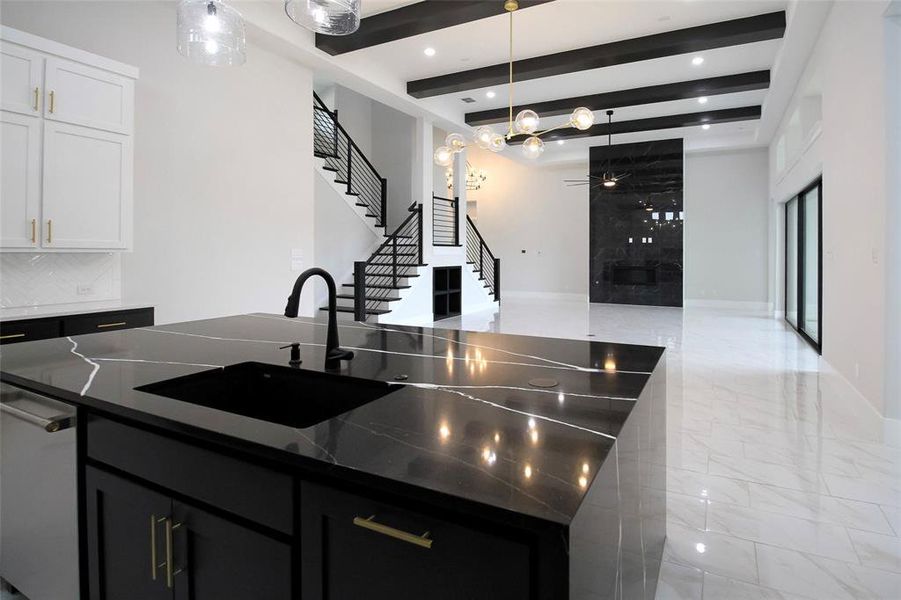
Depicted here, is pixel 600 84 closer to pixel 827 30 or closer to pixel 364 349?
pixel 827 30

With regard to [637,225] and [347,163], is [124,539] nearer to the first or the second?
[347,163]

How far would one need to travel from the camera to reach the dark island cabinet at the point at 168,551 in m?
1.11

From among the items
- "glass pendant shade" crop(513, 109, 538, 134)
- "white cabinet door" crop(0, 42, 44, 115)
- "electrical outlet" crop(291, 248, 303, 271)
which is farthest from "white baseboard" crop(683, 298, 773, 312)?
"white cabinet door" crop(0, 42, 44, 115)

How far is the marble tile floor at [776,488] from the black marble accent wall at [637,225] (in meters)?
7.14

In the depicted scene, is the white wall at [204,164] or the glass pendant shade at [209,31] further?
the white wall at [204,164]

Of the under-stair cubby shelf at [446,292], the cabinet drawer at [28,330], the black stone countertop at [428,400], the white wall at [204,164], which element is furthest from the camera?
the under-stair cubby shelf at [446,292]

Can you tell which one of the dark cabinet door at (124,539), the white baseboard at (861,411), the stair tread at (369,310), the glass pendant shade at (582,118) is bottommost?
the white baseboard at (861,411)

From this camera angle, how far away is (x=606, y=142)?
12.8 m

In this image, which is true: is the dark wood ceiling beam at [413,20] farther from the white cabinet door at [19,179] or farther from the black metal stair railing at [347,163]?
the white cabinet door at [19,179]

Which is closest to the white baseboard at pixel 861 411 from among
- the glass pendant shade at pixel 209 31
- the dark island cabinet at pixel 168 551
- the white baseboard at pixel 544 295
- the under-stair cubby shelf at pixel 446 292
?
the dark island cabinet at pixel 168 551

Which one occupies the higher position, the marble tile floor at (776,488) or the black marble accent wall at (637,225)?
the black marble accent wall at (637,225)

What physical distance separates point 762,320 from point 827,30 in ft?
20.7

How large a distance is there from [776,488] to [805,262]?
684cm

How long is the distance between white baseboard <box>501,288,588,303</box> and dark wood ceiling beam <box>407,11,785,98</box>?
7944 mm
